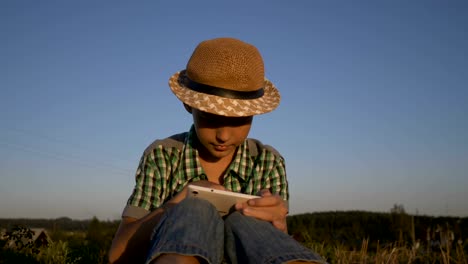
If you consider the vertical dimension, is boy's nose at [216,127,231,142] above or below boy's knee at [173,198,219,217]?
above

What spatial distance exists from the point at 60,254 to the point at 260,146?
13.6 ft

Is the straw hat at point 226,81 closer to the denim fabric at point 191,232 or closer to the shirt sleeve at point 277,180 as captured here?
the shirt sleeve at point 277,180

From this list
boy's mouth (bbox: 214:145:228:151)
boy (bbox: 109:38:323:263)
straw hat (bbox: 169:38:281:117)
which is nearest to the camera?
boy (bbox: 109:38:323:263)

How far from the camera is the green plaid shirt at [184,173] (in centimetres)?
313

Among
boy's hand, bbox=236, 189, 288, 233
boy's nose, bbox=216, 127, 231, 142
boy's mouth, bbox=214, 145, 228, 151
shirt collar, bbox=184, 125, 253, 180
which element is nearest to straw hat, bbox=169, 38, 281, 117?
boy's nose, bbox=216, 127, 231, 142

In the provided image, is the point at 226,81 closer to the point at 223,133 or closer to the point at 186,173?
the point at 223,133

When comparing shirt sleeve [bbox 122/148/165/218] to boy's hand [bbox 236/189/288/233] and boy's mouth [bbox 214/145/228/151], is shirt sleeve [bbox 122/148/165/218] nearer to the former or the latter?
boy's mouth [bbox 214/145/228/151]

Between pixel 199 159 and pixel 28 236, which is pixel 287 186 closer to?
pixel 199 159

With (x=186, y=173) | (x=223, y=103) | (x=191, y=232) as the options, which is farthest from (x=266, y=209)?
(x=186, y=173)

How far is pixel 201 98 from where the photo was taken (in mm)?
2797

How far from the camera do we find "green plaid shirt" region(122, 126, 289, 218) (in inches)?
123

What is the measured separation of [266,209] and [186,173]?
3.17 ft

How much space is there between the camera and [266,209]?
2400 millimetres

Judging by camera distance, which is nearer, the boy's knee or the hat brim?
the boy's knee
